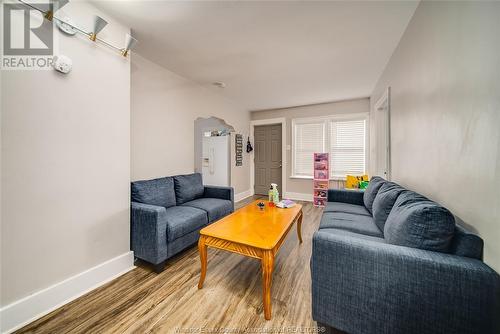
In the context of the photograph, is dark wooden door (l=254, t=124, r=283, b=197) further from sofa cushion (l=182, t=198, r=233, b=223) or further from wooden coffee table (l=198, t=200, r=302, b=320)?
wooden coffee table (l=198, t=200, r=302, b=320)

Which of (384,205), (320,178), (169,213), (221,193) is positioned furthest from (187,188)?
(320,178)

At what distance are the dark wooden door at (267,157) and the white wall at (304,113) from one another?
0.28 m

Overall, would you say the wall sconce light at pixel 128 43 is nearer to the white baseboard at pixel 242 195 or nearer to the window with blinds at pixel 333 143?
the white baseboard at pixel 242 195

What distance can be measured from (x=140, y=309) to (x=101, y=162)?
1268 mm

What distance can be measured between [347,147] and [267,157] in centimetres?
202

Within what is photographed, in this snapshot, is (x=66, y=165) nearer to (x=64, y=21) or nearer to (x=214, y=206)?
(x=64, y=21)

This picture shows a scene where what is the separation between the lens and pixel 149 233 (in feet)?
6.24

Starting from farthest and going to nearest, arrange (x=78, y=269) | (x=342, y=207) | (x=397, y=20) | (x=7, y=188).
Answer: (x=342, y=207) < (x=397, y=20) < (x=78, y=269) < (x=7, y=188)

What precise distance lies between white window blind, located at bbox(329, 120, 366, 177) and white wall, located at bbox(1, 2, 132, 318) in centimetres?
425

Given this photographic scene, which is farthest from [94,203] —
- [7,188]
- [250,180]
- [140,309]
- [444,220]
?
[250,180]

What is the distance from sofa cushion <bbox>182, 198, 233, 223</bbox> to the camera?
102 inches

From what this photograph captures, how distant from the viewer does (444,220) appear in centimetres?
105

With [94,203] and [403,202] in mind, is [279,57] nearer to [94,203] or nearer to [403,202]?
[403,202]

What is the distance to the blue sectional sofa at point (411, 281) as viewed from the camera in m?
0.90
